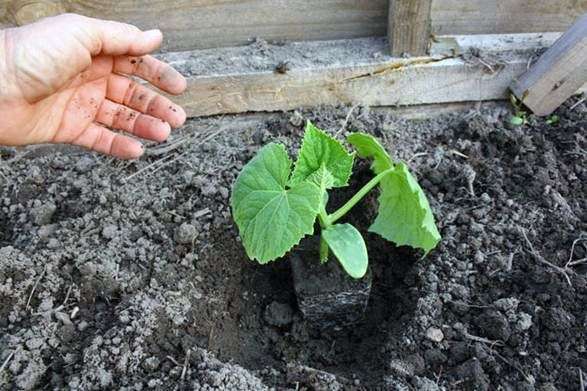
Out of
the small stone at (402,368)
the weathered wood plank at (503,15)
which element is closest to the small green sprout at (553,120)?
the weathered wood plank at (503,15)

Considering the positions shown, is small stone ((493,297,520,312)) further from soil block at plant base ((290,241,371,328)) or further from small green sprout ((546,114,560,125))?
small green sprout ((546,114,560,125))

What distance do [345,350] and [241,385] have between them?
345mm

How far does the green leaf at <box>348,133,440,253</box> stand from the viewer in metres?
1.49

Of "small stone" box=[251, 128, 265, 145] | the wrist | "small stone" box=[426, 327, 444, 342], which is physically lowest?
"small stone" box=[426, 327, 444, 342]

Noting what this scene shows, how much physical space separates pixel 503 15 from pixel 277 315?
130cm

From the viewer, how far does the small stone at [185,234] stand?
1.74m

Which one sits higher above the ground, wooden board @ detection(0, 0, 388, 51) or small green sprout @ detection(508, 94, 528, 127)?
wooden board @ detection(0, 0, 388, 51)

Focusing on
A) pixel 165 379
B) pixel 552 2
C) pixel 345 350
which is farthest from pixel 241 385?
pixel 552 2

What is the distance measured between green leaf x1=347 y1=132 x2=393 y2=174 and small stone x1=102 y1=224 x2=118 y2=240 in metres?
Result: 0.71

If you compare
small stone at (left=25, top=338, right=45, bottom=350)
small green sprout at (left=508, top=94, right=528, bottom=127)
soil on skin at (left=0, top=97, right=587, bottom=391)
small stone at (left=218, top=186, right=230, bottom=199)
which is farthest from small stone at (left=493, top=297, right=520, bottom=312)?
small stone at (left=25, top=338, right=45, bottom=350)

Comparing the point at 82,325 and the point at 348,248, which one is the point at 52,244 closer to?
the point at 82,325

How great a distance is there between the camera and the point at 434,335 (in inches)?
61.6

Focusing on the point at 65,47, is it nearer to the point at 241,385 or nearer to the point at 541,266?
the point at 241,385

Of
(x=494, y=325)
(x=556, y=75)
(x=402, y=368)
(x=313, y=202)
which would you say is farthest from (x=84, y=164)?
(x=556, y=75)
